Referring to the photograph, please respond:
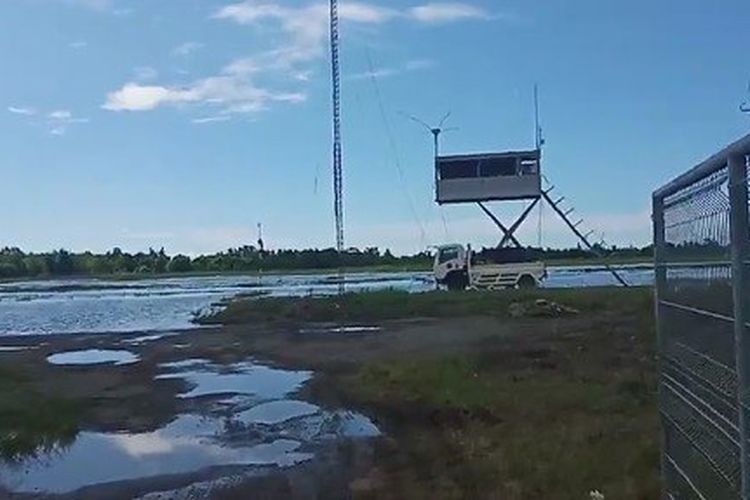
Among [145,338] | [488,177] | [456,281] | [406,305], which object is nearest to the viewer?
[145,338]

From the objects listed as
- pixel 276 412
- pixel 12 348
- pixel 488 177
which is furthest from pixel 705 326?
pixel 488 177

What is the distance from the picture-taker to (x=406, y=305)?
1361 inches

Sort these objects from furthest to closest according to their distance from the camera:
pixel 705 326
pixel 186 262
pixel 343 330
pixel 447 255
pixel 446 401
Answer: pixel 186 262
pixel 447 255
pixel 343 330
pixel 446 401
pixel 705 326

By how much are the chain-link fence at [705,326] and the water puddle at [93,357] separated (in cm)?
1880

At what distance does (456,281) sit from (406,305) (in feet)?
32.4

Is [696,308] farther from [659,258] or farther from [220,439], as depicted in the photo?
[220,439]

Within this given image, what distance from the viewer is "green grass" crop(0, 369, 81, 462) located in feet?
42.0

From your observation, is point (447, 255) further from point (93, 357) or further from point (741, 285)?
point (741, 285)

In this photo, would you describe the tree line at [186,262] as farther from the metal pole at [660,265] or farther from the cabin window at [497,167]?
the metal pole at [660,265]

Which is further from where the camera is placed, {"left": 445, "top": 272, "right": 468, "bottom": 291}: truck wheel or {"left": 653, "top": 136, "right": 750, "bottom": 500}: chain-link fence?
{"left": 445, "top": 272, "right": 468, "bottom": 291}: truck wheel

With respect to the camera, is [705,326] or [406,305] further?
[406,305]

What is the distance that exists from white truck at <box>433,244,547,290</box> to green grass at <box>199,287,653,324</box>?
4.28 metres

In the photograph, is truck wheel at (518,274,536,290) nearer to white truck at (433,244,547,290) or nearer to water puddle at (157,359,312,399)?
white truck at (433,244,547,290)

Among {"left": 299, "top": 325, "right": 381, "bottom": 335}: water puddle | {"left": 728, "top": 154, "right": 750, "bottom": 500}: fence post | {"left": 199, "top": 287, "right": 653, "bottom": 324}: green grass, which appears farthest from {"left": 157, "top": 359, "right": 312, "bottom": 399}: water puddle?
{"left": 728, "top": 154, "right": 750, "bottom": 500}: fence post
